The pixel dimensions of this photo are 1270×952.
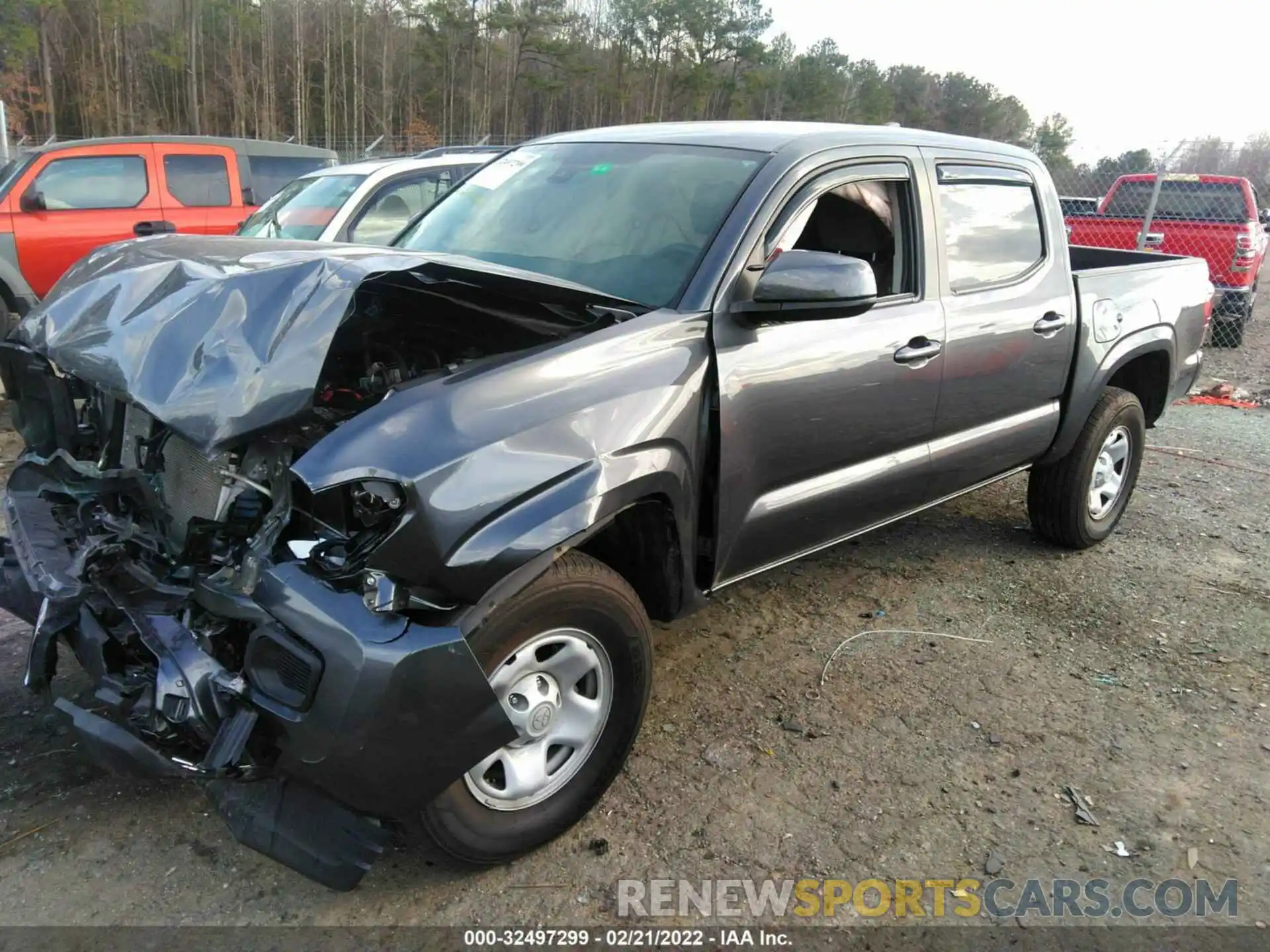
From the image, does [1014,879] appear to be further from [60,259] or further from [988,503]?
[60,259]

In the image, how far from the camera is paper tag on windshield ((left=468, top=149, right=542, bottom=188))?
3.71 meters

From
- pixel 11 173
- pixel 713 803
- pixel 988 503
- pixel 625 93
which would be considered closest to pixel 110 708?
pixel 713 803

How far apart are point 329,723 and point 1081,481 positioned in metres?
3.96

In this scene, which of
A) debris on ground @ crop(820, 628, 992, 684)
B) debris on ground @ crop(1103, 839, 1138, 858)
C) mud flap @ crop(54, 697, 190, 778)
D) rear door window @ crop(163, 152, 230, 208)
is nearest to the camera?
mud flap @ crop(54, 697, 190, 778)

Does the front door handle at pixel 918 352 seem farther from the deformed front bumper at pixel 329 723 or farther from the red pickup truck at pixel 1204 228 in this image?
the red pickup truck at pixel 1204 228

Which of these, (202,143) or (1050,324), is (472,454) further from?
(202,143)

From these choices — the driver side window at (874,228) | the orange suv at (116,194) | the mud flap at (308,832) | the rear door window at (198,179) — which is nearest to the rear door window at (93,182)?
the orange suv at (116,194)

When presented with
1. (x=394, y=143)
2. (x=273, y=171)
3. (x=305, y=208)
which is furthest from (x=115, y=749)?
(x=394, y=143)

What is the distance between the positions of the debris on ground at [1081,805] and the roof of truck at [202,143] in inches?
385

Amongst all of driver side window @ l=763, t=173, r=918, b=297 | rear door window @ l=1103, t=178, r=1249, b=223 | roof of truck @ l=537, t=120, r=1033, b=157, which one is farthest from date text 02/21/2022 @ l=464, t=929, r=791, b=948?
rear door window @ l=1103, t=178, r=1249, b=223

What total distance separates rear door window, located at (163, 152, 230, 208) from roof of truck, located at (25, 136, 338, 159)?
15cm

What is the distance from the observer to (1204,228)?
1146 cm

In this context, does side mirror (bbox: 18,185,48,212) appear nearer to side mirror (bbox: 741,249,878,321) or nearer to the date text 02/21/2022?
side mirror (bbox: 741,249,878,321)

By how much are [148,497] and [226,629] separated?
53 cm
